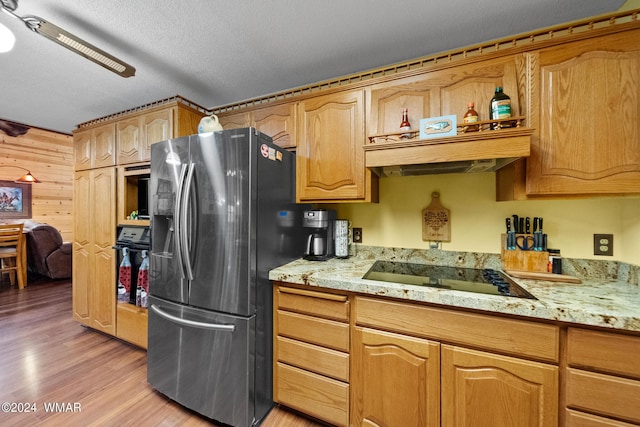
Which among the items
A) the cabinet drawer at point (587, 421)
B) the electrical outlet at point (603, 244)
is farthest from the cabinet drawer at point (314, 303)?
the electrical outlet at point (603, 244)

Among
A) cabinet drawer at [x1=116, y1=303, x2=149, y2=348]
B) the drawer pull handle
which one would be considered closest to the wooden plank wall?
cabinet drawer at [x1=116, y1=303, x2=149, y2=348]

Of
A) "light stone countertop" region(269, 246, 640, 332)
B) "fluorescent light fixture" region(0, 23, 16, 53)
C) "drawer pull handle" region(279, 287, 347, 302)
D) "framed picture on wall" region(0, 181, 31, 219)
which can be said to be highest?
"fluorescent light fixture" region(0, 23, 16, 53)

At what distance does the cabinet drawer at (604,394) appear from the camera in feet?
2.97

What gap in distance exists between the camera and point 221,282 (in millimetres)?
1397

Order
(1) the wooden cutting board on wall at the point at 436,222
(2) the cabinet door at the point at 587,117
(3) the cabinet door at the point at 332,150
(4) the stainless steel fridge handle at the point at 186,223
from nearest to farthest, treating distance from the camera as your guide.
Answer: (2) the cabinet door at the point at 587,117 → (4) the stainless steel fridge handle at the point at 186,223 → (3) the cabinet door at the point at 332,150 → (1) the wooden cutting board on wall at the point at 436,222

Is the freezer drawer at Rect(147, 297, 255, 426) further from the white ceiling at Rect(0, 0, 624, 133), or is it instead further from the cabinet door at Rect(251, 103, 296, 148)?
the white ceiling at Rect(0, 0, 624, 133)

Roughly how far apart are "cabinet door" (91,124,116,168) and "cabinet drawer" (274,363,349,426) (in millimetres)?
2361

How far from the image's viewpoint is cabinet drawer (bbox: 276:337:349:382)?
133 cm

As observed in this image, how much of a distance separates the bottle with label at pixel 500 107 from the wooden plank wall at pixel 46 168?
6.55 metres

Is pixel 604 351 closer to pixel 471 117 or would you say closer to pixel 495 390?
pixel 495 390

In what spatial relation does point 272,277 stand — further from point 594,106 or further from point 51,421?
point 594,106

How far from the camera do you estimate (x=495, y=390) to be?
106 centimetres

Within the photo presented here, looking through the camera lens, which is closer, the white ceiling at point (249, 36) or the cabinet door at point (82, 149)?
the white ceiling at point (249, 36)

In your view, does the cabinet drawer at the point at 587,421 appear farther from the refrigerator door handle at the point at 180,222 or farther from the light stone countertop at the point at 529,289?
the refrigerator door handle at the point at 180,222
